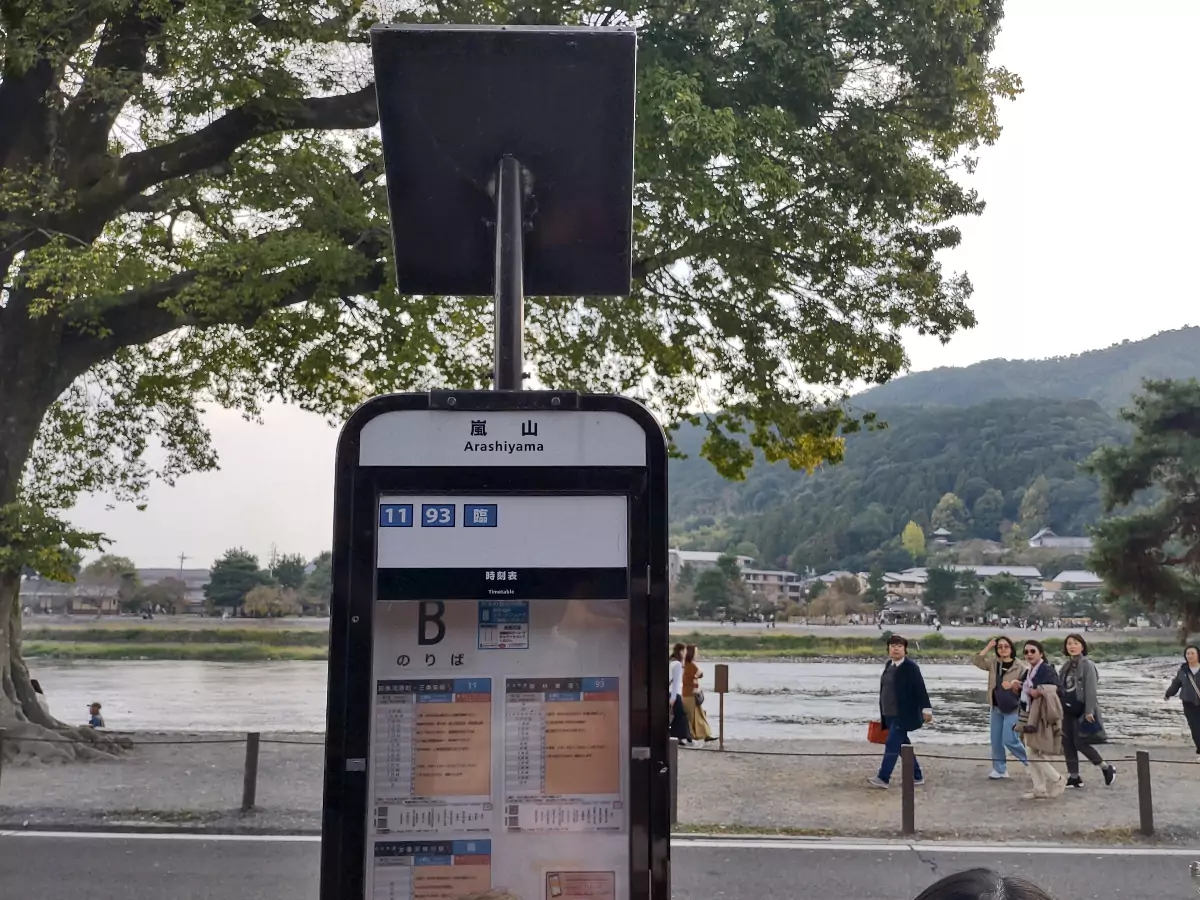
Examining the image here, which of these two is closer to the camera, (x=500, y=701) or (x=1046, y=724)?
(x=500, y=701)

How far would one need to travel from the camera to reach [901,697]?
1214 centimetres

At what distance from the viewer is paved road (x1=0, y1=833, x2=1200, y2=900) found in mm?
7840

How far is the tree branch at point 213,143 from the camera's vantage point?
12945mm

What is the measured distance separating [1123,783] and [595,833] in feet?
39.6

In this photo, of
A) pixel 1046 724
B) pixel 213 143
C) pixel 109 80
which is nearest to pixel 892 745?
pixel 1046 724

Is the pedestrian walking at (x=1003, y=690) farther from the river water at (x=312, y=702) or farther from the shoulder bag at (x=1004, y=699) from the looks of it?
the river water at (x=312, y=702)

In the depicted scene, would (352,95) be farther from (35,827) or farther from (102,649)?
(102,649)

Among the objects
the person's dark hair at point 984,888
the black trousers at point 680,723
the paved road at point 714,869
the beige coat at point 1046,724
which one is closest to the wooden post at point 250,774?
the paved road at point 714,869

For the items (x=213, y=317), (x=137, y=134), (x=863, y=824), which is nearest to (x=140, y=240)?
(x=137, y=134)

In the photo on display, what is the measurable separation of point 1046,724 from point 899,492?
6906cm

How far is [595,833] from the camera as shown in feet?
9.08

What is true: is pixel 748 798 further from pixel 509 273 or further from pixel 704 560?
pixel 704 560

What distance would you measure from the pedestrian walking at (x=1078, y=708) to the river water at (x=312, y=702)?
256cm

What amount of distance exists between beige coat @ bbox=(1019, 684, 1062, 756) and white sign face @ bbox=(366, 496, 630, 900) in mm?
10731
